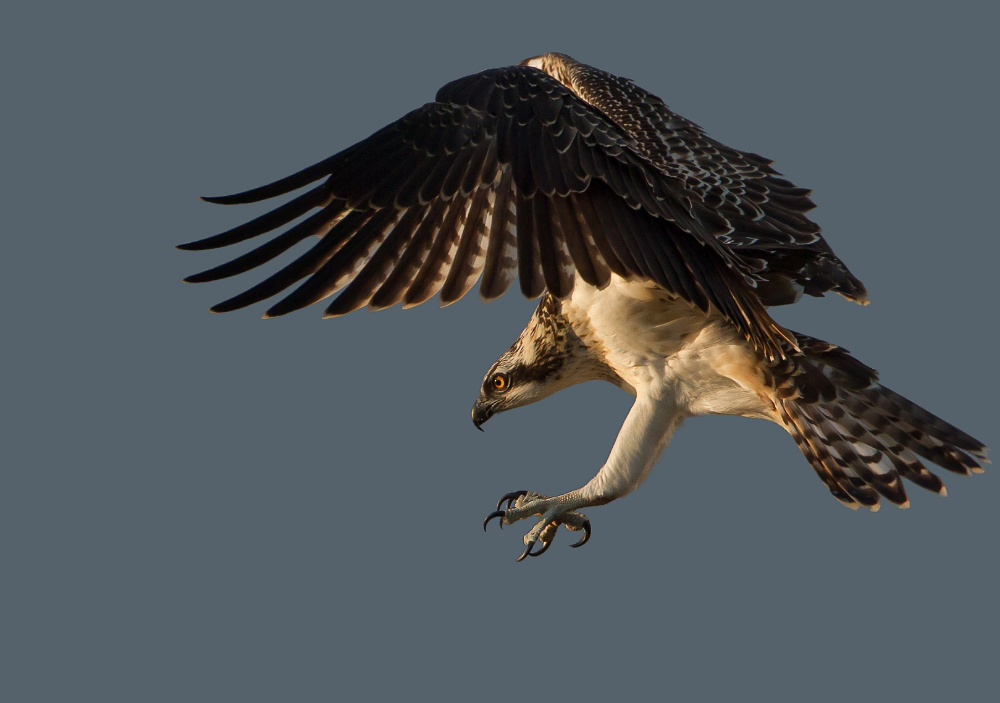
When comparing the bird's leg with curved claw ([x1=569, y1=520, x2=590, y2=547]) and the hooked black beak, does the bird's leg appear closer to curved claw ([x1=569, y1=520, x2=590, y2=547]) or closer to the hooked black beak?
curved claw ([x1=569, y1=520, x2=590, y2=547])

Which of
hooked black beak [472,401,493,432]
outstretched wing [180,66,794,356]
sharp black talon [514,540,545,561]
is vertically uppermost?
outstretched wing [180,66,794,356]

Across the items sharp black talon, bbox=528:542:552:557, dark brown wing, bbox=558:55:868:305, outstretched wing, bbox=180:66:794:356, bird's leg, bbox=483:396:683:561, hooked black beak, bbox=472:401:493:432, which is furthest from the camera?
hooked black beak, bbox=472:401:493:432

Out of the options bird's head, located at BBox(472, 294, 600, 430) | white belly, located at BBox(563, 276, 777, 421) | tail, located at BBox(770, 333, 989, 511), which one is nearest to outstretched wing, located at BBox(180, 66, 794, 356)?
white belly, located at BBox(563, 276, 777, 421)

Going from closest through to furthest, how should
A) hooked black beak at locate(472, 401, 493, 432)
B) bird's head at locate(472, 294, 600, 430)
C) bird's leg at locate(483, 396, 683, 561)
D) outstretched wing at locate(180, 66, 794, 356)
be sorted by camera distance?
outstretched wing at locate(180, 66, 794, 356), bird's leg at locate(483, 396, 683, 561), bird's head at locate(472, 294, 600, 430), hooked black beak at locate(472, 401, 493, 432)

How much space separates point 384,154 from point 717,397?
1991mm

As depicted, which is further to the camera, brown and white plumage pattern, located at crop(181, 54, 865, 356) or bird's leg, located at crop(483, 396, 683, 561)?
bird's leg, located at crop(483, 396, 683, 561)

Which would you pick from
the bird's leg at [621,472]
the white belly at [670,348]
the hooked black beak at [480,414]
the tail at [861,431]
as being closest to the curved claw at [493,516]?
the bird's leg at [621,472]

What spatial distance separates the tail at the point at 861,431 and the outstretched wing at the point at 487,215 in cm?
63

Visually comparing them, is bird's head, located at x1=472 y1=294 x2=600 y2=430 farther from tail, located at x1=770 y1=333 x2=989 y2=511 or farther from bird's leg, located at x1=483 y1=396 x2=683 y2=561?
tail, located at x1=770 y1=333 x2=989 y2=511

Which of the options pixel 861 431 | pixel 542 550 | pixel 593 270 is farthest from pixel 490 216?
pixel 861 431

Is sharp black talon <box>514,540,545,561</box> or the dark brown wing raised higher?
the dark brown wing

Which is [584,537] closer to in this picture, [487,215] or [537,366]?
[537,366]

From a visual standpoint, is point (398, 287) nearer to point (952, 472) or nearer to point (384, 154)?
point (384, 154)

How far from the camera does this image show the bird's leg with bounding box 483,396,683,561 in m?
6.50
